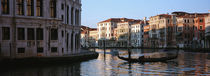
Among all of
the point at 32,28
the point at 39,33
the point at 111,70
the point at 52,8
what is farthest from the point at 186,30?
the point at 111,70

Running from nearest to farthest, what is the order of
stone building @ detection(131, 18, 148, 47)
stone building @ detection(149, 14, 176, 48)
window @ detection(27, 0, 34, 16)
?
window @ detection(27, 0, 34, 16)
stone building @ detection(149, 14, 176, 48)
stone building @ detection(131, 18, 148, 47)

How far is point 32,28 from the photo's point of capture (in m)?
30.4

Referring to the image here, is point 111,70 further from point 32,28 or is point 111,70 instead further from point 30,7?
point 30,7

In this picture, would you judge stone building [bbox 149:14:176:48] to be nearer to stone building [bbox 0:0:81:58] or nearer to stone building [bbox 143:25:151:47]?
stone building [bbox 143:25:151:47]

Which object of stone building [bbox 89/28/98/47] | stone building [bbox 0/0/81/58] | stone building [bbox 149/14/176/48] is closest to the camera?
stone building [bbox 0/0/81/58]

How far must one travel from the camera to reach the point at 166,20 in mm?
96438

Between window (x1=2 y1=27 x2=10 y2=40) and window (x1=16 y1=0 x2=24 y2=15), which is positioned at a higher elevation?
window (x1=16 y1=0 x2=24 y2=15)

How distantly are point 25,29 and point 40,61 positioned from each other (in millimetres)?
3715

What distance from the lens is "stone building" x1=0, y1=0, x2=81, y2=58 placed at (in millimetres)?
29016

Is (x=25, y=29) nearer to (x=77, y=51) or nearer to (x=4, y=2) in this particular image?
(x=4, y=2)

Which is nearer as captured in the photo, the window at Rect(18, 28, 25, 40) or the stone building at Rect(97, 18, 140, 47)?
the window at Rect(18, 28, 25, 40)

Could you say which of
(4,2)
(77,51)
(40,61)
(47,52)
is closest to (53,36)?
(47,52)

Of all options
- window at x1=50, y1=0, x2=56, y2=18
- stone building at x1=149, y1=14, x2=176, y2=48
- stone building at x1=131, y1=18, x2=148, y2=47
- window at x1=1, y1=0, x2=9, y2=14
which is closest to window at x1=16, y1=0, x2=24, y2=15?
window at x1=1, y1=0, x2=9, y2=14

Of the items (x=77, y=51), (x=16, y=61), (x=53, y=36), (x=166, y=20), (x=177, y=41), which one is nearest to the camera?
(x=16, y=61)
